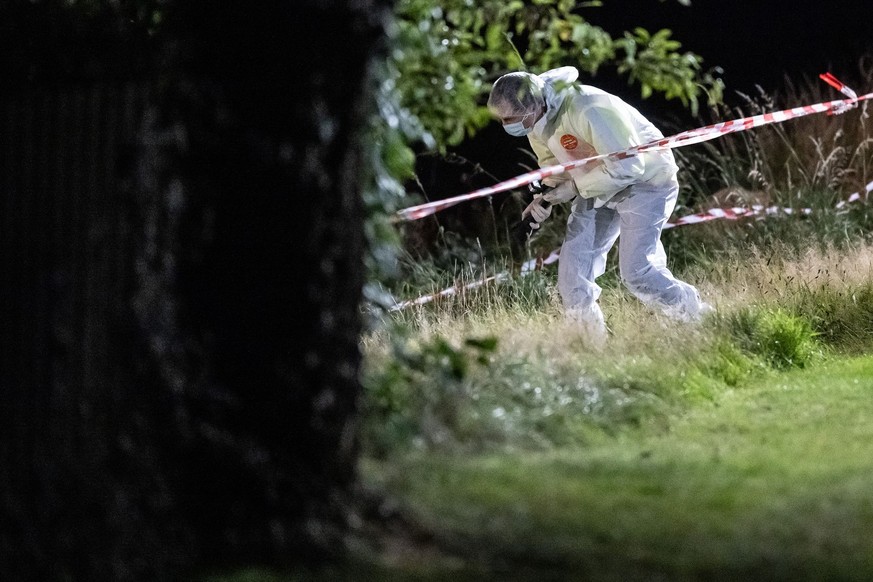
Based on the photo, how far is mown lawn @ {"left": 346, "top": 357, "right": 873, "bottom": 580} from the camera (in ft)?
13.8

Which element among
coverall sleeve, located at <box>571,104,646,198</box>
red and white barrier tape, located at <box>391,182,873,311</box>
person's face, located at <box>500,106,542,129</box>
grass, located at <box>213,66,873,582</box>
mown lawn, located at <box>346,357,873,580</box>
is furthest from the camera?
red and white barrier tape, located at <box>391,182,873,311</box>

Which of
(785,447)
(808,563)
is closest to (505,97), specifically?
(785,447)

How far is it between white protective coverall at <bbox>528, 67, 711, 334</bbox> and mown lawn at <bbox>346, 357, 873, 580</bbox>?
8.83 feet

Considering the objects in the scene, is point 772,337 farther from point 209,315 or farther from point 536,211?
point 209,315

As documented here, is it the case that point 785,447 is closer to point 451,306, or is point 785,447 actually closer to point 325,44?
point 325,44

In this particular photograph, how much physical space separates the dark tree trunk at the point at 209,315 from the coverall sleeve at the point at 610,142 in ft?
13.7

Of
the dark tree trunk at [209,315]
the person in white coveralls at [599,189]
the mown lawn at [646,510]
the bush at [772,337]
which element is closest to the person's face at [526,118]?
the person in white coveralls at [599,189]

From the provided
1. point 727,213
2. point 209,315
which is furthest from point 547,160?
point 209,315

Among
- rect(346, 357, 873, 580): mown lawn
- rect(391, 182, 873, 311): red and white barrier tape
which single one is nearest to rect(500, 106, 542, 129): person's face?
rect(391, 182, 873, 311): red and white barrier tape

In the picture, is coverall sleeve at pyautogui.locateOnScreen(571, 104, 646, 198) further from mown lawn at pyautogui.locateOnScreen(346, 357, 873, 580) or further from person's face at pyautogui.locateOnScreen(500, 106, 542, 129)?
mown lawn at pyautogui.locateOnScreen(346, 357, 873, 580)

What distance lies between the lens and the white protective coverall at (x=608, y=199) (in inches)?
330

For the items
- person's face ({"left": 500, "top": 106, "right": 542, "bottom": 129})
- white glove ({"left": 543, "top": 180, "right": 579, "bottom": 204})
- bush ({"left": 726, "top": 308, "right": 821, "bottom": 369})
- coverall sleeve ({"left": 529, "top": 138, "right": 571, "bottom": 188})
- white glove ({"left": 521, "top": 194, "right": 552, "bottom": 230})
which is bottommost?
bush ({"left": 726, "top": 308, "right": 821, "bottom": 369})

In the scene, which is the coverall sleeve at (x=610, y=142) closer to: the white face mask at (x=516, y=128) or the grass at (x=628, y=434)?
the white face mask at (x=516, y=128)

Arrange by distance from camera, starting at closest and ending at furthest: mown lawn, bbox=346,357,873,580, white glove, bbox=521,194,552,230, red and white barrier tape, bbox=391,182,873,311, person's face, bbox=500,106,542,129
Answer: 1. mown lawn, bbox=346,357,873,580
2. person's face, bbox=500,106,542,129
3. white glove, bbox=521,194,552,230
4. red and white barrier tape, bbox=391,182,873,311
